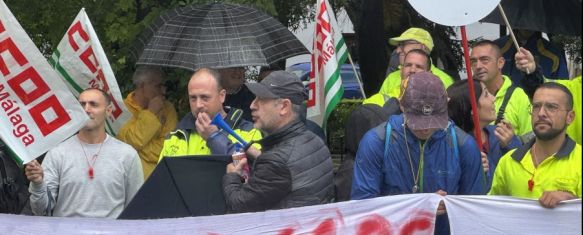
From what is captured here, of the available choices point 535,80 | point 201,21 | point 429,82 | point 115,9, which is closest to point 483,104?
point 535,80

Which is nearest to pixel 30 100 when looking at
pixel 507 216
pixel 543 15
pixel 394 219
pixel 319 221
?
pixel 319 221

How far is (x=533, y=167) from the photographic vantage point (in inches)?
208

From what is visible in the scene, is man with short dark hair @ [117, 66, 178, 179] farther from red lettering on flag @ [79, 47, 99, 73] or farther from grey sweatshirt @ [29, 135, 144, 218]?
grey sweatshirt @ [29, 135, 144, 218]

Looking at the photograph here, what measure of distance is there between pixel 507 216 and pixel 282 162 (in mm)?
1087

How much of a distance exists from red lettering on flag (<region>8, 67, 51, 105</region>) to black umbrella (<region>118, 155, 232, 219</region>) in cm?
77

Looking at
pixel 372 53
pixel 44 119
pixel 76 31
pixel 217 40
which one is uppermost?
pixel 76 31

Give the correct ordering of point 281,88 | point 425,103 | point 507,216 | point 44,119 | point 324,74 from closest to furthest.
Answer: point 425,103
point 507,216
point 281,88
point 44,119
point 324,74

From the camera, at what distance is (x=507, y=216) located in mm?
5203

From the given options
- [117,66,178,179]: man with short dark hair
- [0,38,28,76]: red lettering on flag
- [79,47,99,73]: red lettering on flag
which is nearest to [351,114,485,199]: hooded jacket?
[0,38,28,76]: red lettering on flag

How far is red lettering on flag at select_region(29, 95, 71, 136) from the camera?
570 cm

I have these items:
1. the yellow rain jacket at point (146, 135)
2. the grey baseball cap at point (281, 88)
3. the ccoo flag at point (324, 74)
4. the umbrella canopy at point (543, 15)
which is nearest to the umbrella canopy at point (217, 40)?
the ccoo flag at point (324, 74)

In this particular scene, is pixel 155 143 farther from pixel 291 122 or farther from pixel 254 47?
pixel 291 122

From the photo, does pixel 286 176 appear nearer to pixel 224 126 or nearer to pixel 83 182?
pixel 224 126

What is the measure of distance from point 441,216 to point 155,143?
2350mm
